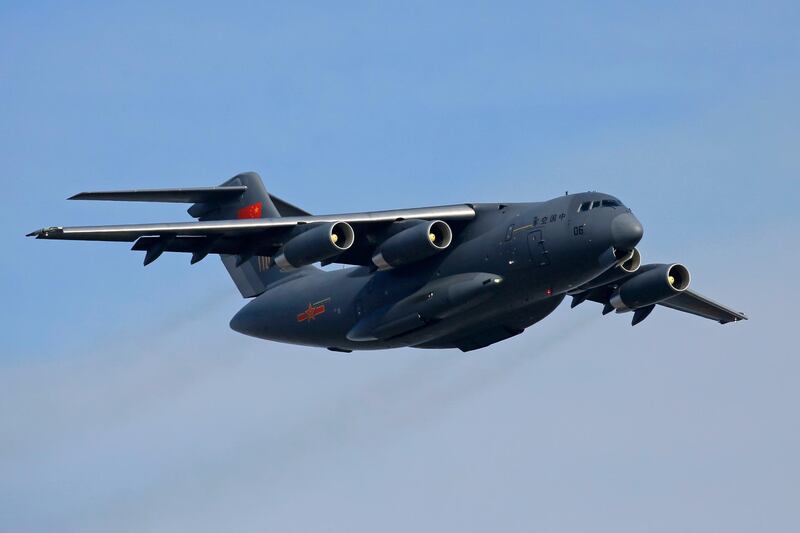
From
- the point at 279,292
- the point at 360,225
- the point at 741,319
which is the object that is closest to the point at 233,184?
the point at 279,292

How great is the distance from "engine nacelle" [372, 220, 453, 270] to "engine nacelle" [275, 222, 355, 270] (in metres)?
0.77

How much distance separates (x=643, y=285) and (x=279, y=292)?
7337mm

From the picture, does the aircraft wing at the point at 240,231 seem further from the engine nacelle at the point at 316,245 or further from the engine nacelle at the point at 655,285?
the engine nacelle at the point at 655,285

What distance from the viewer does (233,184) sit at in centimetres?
3472

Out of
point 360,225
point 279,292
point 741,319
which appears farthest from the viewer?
point 741,319

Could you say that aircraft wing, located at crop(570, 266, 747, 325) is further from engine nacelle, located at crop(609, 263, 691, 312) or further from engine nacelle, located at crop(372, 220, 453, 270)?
engine nacelle, located at crop(372, 220, 453, 270)

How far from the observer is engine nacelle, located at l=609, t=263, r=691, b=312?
3064cm

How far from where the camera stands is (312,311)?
30734 mm

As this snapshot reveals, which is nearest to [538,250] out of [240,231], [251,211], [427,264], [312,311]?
[427,264]

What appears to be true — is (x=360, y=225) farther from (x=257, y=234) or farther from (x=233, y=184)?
(x=233, y=184)

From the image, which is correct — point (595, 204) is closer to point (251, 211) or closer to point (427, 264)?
point (427, 264)

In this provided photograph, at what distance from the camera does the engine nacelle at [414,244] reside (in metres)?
28.2

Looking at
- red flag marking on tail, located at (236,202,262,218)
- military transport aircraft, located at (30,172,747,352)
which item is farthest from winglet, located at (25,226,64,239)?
red flag marking on tail, located at (236,202,262,218)

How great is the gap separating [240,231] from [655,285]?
26.9 ft
